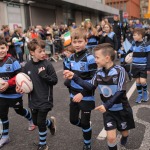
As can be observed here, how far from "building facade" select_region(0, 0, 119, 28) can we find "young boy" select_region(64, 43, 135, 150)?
698 inches

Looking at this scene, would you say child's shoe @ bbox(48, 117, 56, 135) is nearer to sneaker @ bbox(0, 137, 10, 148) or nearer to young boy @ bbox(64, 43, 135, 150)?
sneaker @ bbox(0, 137, 10, 148)

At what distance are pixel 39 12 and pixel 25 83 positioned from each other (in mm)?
23314

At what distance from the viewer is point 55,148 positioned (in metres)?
4.14

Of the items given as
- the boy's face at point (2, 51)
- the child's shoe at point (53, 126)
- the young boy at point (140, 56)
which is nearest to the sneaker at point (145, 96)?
the young boy at point (140, 56)

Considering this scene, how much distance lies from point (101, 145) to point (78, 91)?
97cm

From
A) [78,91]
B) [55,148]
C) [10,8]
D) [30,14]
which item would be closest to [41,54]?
[78,91]

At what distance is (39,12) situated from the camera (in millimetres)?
26141

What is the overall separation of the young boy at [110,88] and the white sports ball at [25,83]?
0.65 metres

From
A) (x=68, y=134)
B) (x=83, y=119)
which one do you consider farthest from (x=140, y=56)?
(x=83, y=119)

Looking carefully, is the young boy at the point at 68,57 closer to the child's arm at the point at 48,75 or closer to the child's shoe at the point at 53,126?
the child's arm at the point at 48,75

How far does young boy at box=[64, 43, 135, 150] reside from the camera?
3375 mm

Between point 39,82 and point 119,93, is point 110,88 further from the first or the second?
point 39,82

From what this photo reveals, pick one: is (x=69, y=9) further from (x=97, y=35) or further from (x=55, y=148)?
Result: (x=55, y=148)

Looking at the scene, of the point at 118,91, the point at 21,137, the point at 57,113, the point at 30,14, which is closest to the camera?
the point at 118,91
